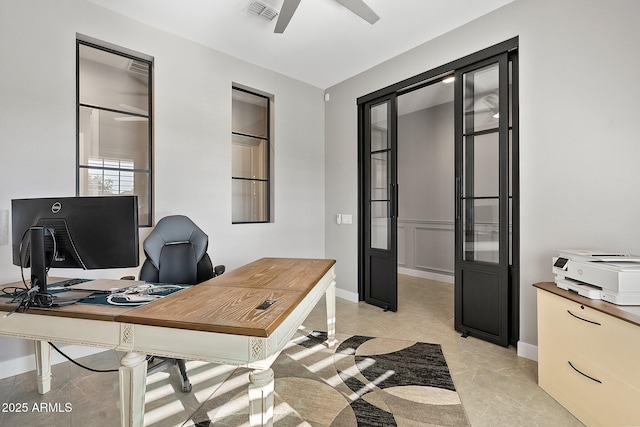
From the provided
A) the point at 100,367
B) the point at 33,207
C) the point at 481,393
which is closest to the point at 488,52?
the point at 481,393

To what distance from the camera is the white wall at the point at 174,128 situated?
2.21 meters

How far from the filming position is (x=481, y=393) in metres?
1.95

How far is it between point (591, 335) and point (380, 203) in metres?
2.40

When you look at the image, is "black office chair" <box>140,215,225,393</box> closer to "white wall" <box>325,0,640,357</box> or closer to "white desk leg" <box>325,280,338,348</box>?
"white desk leg" <box>325,280,338,348</box>

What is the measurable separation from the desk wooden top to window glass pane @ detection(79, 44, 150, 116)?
225 centimetres

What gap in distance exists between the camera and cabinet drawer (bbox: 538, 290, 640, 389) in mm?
1436

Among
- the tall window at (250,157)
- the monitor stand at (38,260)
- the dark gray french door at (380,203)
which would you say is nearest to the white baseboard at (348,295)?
the dark gray french door at (380,203)

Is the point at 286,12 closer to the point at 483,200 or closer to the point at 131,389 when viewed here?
the point at 483,200

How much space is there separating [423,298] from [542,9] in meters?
3.38

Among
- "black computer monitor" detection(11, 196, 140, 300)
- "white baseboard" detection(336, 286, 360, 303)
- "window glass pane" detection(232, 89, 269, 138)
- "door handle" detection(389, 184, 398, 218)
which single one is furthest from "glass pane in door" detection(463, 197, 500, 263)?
"black computer monitor" detection(11, 196, 140, 300)

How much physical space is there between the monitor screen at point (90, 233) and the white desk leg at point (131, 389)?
0.43 meters

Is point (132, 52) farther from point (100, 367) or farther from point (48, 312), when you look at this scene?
point (100, 367)

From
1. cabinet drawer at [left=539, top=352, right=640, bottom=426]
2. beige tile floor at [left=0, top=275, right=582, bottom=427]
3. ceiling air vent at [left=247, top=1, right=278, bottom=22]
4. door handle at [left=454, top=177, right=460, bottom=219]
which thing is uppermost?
ceiling air vent at [left=247, top=1, right=278, bottom=22]

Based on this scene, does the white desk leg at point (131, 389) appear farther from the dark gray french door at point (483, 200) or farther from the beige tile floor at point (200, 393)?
the dark gray french door at point (483, 200)
